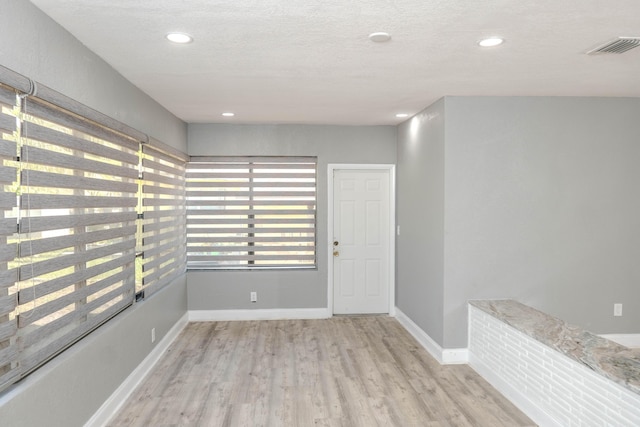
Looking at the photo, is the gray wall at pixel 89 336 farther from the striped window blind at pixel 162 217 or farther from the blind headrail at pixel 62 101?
the striped window blind at pixel 162 217

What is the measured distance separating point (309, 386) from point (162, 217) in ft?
7.27

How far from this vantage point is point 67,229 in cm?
248

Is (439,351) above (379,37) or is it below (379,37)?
below

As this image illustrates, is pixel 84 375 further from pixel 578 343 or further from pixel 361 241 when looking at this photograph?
pixel 361 241

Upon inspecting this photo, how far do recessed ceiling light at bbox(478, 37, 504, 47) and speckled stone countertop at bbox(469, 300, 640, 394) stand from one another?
6.19ft

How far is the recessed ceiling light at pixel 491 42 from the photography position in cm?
250

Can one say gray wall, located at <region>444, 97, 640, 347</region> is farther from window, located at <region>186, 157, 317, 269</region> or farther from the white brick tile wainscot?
window, located at <region>186, 157, 317, 269</region>

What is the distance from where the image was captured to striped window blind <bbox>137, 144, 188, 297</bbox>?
390 cm

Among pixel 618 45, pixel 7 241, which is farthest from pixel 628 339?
pixel 7 241

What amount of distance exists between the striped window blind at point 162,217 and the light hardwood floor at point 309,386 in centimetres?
80

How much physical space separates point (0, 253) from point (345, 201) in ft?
13.9

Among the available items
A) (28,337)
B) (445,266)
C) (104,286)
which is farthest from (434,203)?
(28,337)

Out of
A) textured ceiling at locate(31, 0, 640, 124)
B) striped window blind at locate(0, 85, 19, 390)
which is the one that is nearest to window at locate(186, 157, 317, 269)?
textured ceiling at locate(31, 0, 640, 124)

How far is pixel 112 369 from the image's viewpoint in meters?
3.05
